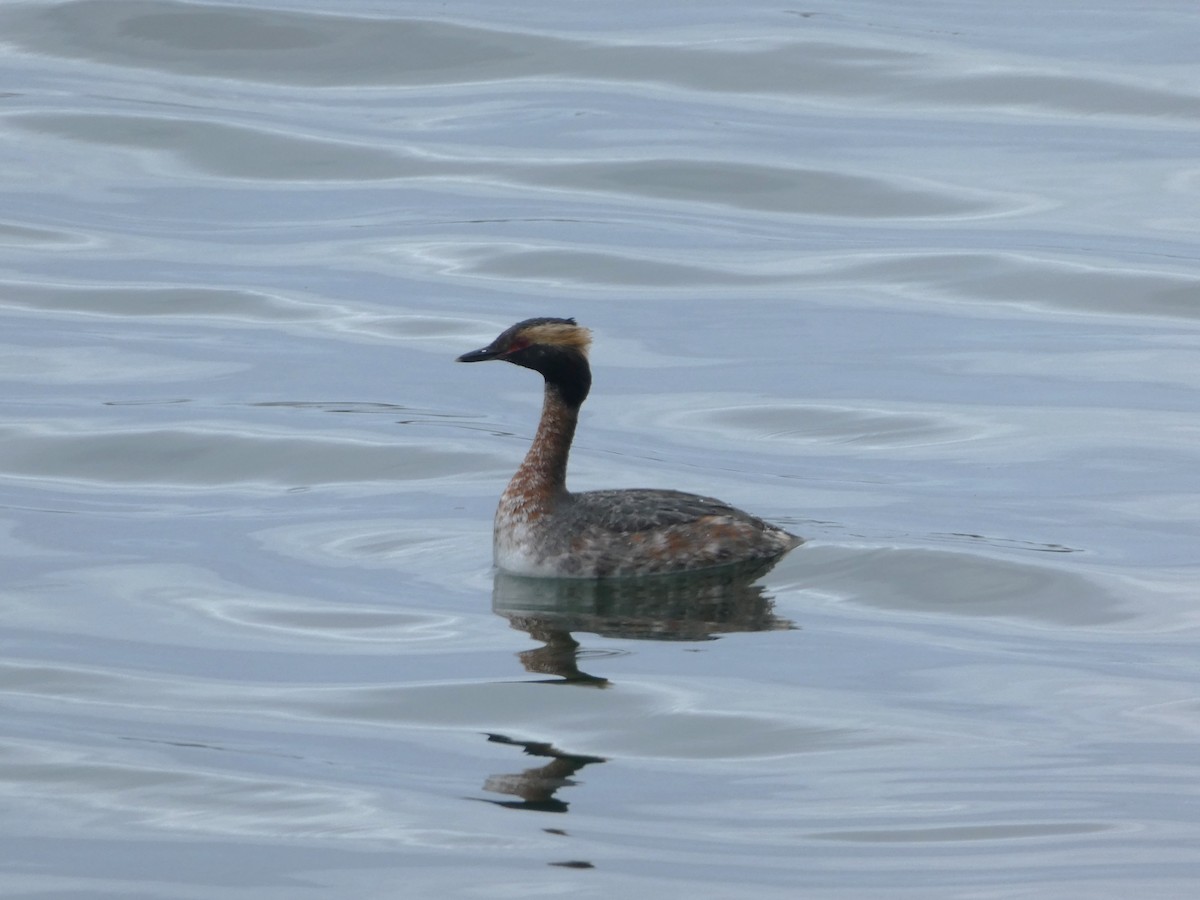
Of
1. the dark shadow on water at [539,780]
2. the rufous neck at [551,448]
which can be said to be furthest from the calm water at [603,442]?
the rufous neck at [551,448]

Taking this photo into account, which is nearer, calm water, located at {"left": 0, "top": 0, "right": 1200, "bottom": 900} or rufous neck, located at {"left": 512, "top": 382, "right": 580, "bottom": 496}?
calm water, located at {"left": 0, "top": 0, "right": 1200, "bottom": 900}

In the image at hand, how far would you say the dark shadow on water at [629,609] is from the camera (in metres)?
10.4

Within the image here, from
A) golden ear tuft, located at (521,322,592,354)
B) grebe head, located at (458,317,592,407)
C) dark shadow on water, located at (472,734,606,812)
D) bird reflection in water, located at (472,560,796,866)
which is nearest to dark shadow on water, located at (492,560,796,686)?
bird reflection in water, located at (472,560,796,866)

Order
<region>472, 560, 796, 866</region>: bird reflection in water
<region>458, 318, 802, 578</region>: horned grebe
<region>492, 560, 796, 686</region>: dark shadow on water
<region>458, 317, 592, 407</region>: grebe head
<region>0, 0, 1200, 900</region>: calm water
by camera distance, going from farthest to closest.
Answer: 1. <region>458, 317, 592, 407</region>: grebe head
2. <region>458, 318, 802, 578</region>: horned grebe
3. <region>492, 560, 796, 686</region>: dark shadow on water
4. <region>472, 560, 796, 866</region>: bird reflection in water
5. <region>0, 0, 1200, 900</region>: calm water

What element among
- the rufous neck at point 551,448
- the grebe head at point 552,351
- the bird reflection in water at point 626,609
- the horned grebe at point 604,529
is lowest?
the bird reflection in water at point 626,609

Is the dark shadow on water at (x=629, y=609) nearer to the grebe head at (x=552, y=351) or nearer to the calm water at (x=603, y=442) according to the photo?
the calm water at (x=603, y=442)

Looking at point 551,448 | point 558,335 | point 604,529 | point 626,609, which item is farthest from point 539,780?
point 558,335

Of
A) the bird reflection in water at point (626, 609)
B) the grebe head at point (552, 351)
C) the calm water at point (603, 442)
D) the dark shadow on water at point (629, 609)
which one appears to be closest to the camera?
the calm water at point (603, 442)

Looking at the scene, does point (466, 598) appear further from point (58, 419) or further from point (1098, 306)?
point (1098, 306)

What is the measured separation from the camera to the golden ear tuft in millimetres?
11984

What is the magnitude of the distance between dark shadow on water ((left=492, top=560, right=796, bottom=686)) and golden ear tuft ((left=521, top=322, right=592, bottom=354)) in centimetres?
130

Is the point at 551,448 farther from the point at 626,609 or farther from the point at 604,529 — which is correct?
the point at 626,609

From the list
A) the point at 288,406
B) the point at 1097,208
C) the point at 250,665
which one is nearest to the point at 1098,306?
the point at 1097,208

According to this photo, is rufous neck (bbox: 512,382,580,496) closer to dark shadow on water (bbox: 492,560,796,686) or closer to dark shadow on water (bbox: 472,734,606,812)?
dark shadow on water (bbox: 492,560,796,686)
